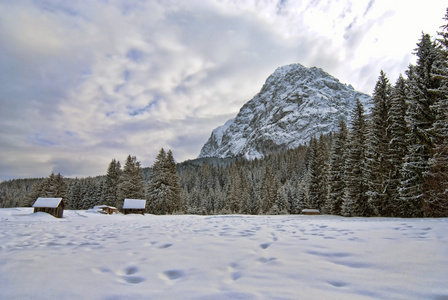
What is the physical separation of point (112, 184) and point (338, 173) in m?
48.0

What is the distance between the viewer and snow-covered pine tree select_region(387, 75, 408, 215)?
19781 millimetres

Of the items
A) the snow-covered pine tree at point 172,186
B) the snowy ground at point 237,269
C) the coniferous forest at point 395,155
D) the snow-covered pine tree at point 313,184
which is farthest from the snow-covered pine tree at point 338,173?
the snow-covered pine tree at point 172,186

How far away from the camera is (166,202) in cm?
4247

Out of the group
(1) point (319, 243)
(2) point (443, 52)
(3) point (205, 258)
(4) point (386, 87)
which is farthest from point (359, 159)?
(3) point (205, 258)

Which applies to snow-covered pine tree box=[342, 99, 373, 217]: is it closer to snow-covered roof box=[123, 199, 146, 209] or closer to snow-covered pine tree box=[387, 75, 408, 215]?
snow-covered pine tree box=[387, 75, 408, 215]

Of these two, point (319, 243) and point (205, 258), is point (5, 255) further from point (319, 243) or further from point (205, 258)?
point (319, 243)

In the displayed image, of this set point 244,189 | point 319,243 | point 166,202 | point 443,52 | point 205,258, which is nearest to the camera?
point 205,258

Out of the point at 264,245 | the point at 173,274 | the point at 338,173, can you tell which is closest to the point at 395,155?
the point at 338,173

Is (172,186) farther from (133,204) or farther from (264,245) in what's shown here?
(264,245)

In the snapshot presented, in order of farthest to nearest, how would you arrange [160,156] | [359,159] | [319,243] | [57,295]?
[160,156], [359,159], [319,243], [57,295]

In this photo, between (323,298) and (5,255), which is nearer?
(323,298)

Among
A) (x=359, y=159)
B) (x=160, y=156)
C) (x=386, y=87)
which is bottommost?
(x=359, y=159)

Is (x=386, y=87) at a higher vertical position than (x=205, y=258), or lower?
higher

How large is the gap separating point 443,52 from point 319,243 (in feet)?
52.3
